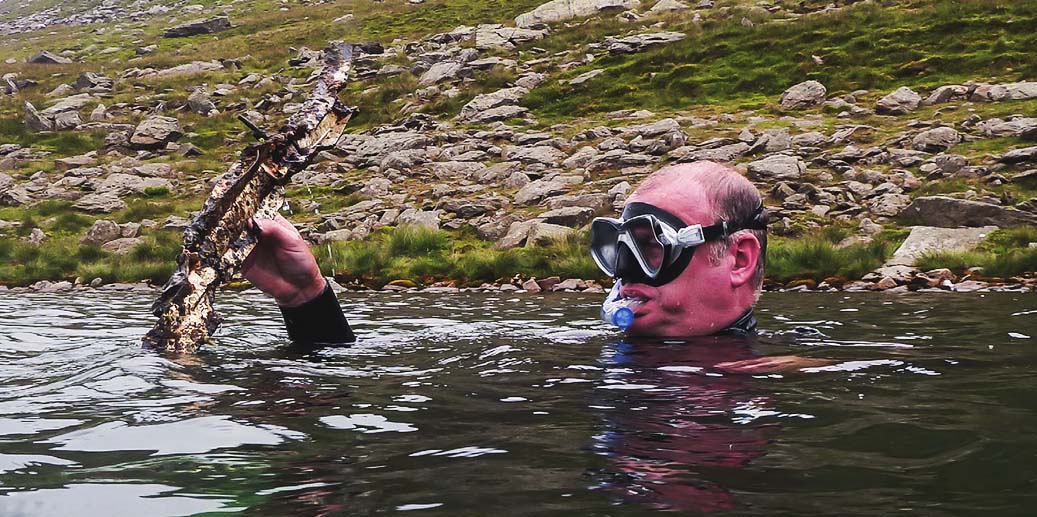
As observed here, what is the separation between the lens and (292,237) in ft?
17.1

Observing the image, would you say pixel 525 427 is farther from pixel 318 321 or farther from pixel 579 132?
pixel 579 132

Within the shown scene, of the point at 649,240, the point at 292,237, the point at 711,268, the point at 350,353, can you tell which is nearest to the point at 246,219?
the point at 292,237

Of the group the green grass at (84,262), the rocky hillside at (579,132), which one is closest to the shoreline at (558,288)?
the rocky hillside at (579,132)

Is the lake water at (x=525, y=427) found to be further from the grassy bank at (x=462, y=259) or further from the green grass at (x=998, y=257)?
the grassy bank at (x=462, y=259)

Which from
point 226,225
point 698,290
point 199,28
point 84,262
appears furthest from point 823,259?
point 199,28

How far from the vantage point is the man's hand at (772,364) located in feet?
15.3

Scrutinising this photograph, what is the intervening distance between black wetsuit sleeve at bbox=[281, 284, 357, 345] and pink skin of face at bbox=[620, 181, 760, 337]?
6.05 feet

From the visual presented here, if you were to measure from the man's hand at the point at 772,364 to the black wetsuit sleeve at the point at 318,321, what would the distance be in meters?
2.50

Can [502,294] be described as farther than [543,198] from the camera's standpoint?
No

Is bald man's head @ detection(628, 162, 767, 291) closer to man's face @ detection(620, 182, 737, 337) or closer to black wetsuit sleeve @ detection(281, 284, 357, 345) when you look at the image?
man's face @ detection(620, 182, 737, 337)

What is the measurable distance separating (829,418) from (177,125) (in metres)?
31.7

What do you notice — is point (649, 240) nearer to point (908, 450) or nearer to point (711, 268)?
point (711, 268)

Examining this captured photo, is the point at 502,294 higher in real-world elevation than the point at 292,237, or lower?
lower

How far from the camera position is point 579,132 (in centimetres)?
2470
